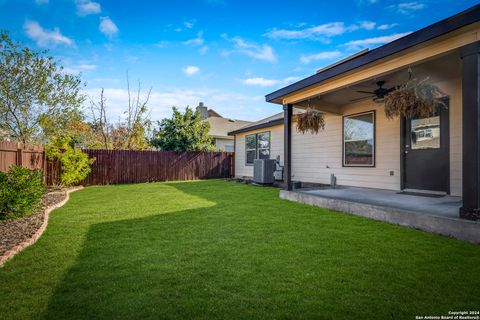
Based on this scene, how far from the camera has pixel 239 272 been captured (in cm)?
218

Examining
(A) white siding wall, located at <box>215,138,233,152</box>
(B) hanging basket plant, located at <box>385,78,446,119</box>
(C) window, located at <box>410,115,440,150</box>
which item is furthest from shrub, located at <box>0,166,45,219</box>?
(A) white siding wall, located at <box>215,138,233,152</box>

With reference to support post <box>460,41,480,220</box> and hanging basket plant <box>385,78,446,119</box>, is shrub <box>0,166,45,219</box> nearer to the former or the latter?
hanging basket plant <box>385,78,446,119</box>

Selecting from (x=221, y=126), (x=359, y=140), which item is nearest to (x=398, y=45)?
(x=359, y=140)

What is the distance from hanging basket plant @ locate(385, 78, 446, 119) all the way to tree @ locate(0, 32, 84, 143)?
511 inches

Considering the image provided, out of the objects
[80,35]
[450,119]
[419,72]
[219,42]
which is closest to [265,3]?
[219,42]

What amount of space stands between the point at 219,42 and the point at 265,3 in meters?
2.72

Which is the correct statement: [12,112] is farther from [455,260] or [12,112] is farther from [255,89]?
[455,260]

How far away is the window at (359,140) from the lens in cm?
621

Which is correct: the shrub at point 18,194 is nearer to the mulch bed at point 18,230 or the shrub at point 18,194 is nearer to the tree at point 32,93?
the mulch bed at point 18,230

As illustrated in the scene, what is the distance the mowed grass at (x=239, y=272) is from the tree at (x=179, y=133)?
9.56 m

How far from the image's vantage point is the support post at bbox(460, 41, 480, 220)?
9.36ft

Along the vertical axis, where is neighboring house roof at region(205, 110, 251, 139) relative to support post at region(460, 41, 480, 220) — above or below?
above

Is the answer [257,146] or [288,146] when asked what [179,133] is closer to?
[257,146]

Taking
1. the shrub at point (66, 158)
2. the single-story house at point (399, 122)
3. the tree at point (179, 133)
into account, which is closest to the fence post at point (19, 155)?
the shrub at point (66, 158)
